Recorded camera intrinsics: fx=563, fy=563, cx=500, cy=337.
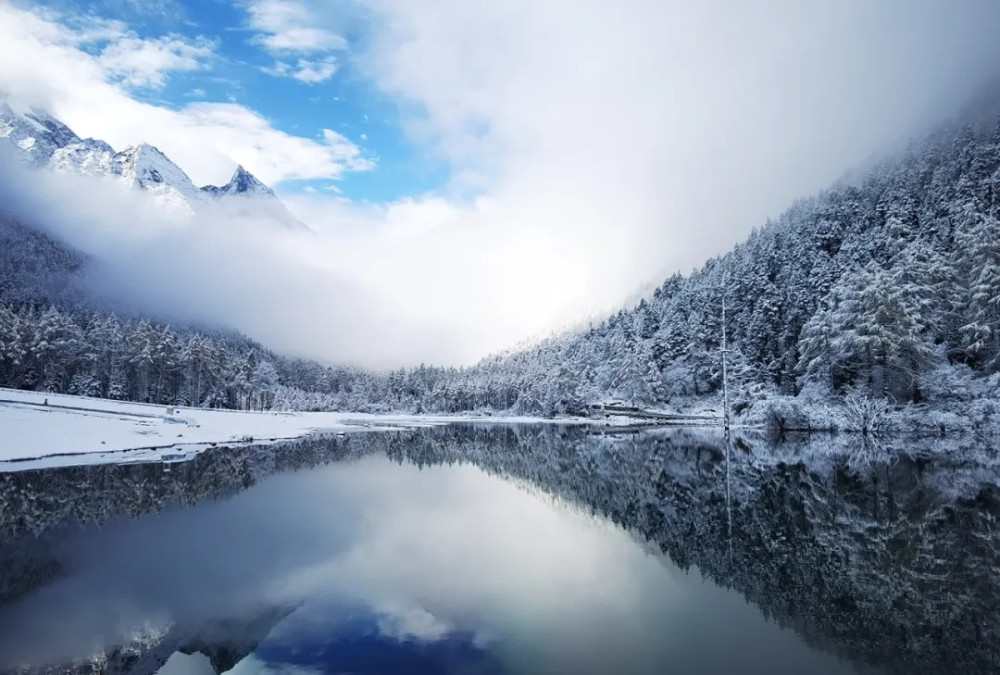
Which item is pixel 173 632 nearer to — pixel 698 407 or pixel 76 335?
pixel 698 407

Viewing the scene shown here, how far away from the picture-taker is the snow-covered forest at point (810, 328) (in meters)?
57.1

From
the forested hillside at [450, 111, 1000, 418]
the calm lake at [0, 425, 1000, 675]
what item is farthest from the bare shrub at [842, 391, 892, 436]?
the calm lake at [0, 425, 1000, 675]

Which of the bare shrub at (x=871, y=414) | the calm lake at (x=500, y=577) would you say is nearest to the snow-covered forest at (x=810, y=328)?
the bare shrub at (x=871, y=414)

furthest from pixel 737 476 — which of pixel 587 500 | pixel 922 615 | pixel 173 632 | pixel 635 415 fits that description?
pixel 635 415

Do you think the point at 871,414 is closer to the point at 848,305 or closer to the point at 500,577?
the point at 848,305

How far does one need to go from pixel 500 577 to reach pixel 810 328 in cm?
7405

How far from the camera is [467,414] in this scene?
7047 inches

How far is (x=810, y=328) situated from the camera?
74.3 meters

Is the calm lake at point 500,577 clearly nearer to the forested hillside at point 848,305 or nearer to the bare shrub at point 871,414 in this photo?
the bare shrub at point 871,414

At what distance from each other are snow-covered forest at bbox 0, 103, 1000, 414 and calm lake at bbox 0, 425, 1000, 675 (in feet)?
122

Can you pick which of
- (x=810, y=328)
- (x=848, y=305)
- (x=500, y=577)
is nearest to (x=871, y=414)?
(x=848, y=305)

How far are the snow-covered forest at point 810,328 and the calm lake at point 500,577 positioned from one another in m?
37.2

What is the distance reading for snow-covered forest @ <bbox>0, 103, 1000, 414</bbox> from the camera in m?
57.1

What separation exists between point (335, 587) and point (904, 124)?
198 m
